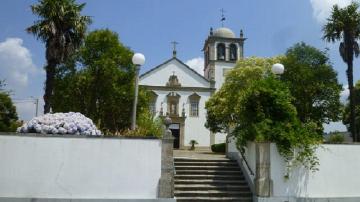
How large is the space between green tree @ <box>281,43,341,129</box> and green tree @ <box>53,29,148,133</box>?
10115 millimetres

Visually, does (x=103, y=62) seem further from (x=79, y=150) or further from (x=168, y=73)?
(x=168, y=73)

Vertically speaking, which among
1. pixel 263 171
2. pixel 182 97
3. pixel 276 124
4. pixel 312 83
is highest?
pixel 182 97

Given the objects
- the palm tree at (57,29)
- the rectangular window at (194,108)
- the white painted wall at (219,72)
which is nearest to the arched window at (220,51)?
the white painted wall at (219,72)

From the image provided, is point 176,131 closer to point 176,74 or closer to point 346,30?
point 176,74

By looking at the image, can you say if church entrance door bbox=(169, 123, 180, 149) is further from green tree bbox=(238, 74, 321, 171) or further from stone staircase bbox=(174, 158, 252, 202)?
green tree bbox=(238, 74, 321, 171)

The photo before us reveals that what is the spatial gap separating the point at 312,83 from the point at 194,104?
19980 millimetres

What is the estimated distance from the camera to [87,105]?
826 inches

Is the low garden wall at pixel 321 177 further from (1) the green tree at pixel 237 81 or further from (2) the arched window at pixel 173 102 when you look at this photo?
(2) the arched window at pixel 173 102

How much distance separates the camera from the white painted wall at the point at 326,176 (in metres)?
11.8

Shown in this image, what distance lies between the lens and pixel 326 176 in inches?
483

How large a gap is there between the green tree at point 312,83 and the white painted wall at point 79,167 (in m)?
15.6

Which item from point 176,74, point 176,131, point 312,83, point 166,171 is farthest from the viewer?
point 176,74

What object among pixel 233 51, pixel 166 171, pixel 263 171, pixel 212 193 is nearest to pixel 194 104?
pixel 233 51

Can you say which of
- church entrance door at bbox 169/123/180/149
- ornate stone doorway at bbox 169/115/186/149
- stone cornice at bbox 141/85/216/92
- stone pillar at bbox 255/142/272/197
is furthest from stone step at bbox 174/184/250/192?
stone cornice at bbox 141/85/216/92
